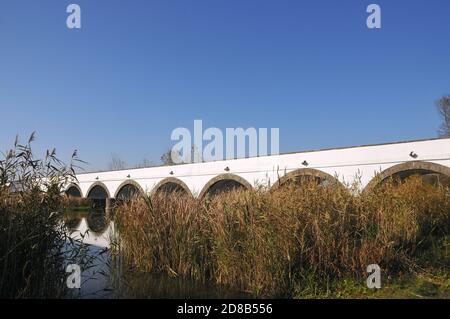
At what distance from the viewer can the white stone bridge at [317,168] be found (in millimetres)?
18391

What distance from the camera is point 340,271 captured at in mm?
7461

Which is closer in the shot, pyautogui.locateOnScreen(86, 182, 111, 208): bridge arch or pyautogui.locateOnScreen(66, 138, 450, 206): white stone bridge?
pyautogui.locateOnScreen(66, 138, 450, 206): white stone bridge

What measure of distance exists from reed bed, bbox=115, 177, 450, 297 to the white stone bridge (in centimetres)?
90

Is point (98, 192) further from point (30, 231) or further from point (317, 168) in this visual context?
point (30, 231)

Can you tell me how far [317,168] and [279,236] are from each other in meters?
16.6

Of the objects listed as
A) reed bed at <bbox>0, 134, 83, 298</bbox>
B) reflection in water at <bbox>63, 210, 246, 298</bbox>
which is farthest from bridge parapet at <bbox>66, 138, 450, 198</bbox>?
reed bed at <bbox>0, 134, 83, 298</bbox>

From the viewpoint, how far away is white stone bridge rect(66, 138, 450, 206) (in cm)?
1839

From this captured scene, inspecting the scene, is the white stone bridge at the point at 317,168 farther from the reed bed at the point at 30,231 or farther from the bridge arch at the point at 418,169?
the reed bed at the point at 30,231

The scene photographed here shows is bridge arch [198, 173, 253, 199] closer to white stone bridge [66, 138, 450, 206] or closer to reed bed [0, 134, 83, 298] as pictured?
white stone bridge [66, 138, 450, 206]

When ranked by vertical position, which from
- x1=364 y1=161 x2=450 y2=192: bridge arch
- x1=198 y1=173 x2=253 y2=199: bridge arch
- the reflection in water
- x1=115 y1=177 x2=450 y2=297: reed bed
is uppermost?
x1=198 y1=173 x2=253 y2=199: bridge arch

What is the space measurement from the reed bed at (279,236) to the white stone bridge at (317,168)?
35.4 inches

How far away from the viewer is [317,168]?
23312mm

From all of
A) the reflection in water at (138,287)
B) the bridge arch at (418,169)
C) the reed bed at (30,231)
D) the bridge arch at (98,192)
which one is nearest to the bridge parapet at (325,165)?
the bridge arch at (418,169)
